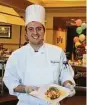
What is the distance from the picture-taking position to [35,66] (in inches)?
67.7

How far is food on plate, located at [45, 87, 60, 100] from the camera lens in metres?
1.55

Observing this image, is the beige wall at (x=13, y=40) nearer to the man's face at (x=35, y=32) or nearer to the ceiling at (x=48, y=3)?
the ceiling at (x=48, y=3)

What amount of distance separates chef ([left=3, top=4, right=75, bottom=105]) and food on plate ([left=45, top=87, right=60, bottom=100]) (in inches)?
4.2

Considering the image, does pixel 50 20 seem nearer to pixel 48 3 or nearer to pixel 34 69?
pixel 48 3

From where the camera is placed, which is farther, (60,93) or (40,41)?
(40,41)

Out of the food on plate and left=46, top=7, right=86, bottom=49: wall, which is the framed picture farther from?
the food on plate

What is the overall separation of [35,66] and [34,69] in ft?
0.07

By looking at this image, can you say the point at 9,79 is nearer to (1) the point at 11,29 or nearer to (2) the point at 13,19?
(2) the point at 13,19

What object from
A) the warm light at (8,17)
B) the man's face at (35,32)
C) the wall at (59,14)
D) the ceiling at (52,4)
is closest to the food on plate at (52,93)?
the man's face at (35,32)

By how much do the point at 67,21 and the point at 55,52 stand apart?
965 centimetres

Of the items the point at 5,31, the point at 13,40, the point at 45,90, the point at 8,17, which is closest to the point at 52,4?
the point at 13,40

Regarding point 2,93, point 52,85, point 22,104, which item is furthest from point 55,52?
point 2,93

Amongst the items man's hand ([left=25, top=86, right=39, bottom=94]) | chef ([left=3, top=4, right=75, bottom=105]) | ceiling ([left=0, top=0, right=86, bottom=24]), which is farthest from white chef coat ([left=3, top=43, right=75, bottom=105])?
ceiling ([left=0, top=0, right=86, bottom=24])

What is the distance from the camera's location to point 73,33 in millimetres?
12602
